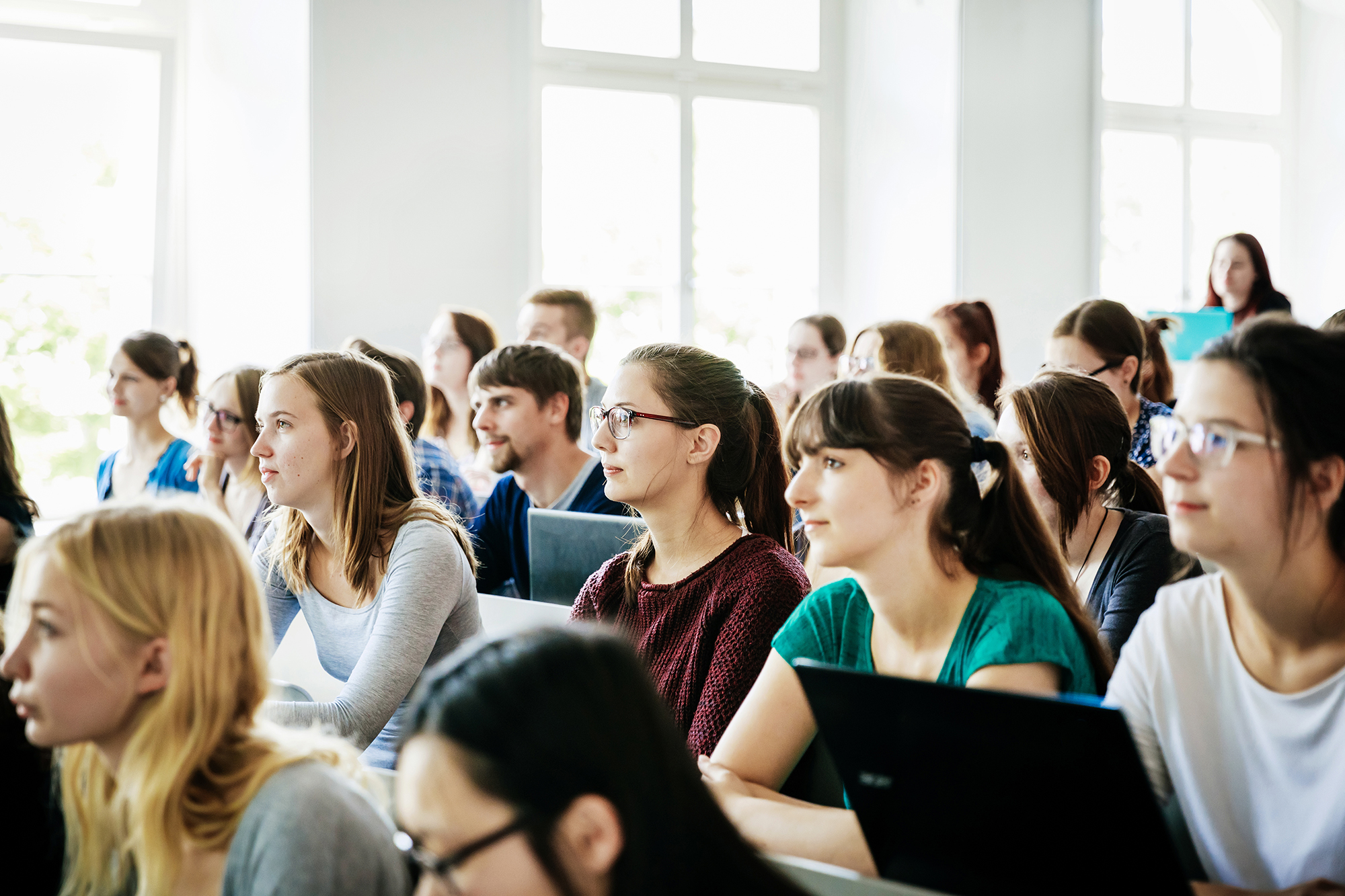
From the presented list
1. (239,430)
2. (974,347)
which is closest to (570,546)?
(239,430)

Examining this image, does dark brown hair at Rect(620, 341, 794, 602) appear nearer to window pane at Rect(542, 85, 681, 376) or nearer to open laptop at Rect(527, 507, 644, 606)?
→ open laptop at Rect(527, 507, 644, 606)

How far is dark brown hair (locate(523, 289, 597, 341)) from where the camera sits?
4.54 meters

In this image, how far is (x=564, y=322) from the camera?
4.53m

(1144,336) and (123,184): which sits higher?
(123,184)

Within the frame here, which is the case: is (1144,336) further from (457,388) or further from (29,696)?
(29,696)

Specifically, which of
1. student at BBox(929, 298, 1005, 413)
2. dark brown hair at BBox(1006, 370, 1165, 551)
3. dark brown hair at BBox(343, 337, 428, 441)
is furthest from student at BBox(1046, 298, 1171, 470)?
dark brown hair at BBox(343, 337, 428, 441)

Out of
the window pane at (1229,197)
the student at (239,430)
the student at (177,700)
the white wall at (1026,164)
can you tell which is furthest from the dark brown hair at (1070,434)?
the window pane at (1229,197)

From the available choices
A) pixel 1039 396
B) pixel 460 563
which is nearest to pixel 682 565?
pixel 460 563

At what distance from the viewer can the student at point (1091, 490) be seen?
86.4 inches

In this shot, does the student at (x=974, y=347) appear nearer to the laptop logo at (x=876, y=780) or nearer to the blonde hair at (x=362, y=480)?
the blonde hair at (x=362, y=480)

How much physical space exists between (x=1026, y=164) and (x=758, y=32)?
1494 millimetres

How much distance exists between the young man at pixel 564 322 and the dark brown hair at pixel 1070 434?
2345 millimetres

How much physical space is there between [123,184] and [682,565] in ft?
13.9

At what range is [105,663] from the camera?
3.84 ft
